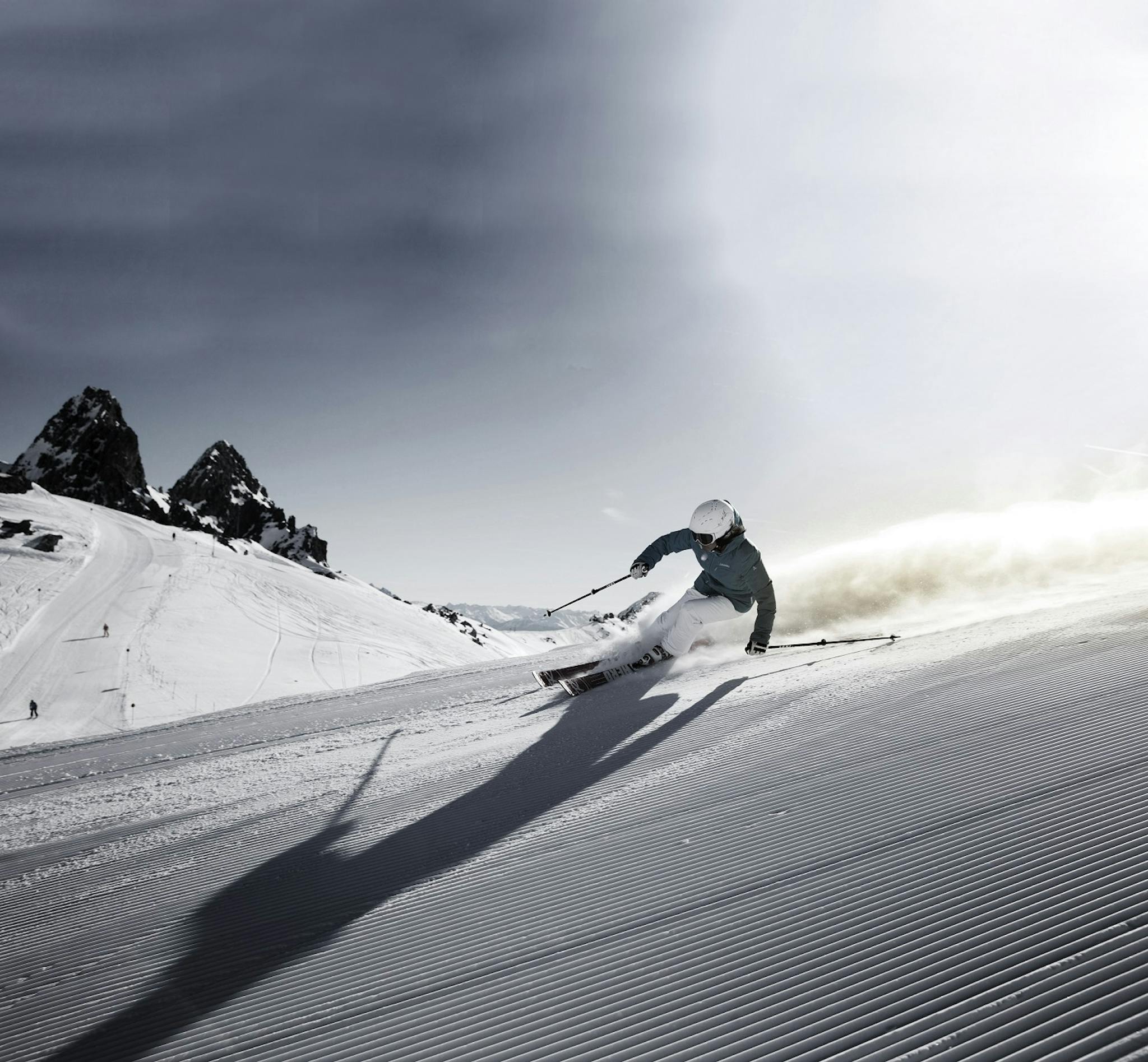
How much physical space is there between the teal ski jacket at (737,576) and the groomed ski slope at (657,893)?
7.05 feet

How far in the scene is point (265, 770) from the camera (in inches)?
237

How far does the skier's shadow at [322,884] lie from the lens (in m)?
2.49

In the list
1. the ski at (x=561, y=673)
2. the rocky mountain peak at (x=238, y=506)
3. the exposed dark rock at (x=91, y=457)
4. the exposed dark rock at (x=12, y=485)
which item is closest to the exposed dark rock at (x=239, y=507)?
the rocky mountain peak at (x=238, y=506)

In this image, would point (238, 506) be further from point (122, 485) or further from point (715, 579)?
point (715, 579)

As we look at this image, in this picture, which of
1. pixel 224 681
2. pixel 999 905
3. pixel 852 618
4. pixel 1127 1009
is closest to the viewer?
pixel 1127 1009

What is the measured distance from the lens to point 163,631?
112 ft

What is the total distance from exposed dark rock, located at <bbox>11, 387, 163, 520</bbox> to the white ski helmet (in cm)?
12238

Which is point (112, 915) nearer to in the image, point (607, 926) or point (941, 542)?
point (607, 926)

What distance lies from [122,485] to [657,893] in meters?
138

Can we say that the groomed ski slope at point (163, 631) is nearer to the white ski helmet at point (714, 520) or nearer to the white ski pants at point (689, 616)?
the white ski pants at point (689, 616)

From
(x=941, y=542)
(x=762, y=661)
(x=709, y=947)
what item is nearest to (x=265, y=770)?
(x=709, y=947)

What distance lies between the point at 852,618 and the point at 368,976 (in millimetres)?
9297

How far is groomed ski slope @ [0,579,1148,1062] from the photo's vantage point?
6.48ft

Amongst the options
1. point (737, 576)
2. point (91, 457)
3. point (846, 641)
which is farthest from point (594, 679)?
point (91, 457)
